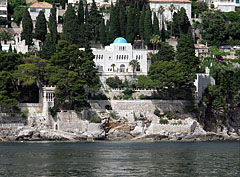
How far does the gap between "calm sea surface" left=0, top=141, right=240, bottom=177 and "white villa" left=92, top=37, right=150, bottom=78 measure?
59.2 ft

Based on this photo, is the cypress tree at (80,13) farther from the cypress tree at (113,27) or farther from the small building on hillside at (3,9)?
the small building on hillside at (3,9)

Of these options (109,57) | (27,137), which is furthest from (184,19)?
(27,137)

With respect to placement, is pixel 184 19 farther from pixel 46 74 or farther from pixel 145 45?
pixel 46 74

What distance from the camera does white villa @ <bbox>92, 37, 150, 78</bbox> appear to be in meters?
99.4

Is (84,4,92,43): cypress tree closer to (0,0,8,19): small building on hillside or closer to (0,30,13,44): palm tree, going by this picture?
(0,30,13,44): palm tree

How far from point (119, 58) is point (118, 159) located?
34231 mm

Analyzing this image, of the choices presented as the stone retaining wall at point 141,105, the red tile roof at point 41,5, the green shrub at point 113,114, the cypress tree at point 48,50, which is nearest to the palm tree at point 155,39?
the stone retaining wall at point 141,105

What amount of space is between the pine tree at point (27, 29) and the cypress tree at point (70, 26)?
135 inches

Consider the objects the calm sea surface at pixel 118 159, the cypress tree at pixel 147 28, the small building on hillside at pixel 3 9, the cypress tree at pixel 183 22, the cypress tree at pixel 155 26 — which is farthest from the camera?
the small building on hillside at pixel 3 9

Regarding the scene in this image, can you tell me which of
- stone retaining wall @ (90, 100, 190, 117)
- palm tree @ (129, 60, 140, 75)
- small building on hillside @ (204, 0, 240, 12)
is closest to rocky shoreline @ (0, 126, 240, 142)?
stone retaining wall @ (90, 100, 190, 117)

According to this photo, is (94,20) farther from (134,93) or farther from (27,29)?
(134,93)

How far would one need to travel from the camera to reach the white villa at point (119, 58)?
99.4 m

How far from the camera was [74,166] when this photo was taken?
62.8m

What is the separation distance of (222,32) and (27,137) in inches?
1365
